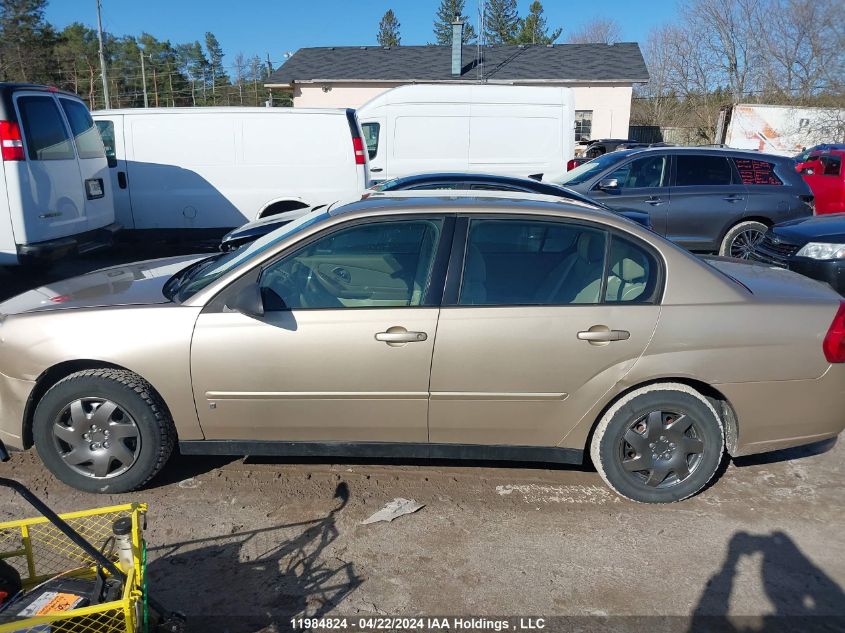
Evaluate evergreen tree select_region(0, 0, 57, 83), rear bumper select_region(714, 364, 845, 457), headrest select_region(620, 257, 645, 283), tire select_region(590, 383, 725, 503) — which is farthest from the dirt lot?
evergreen tree select_region(0, 0, 57, 83)

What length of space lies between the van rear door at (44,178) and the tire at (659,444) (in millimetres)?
5960

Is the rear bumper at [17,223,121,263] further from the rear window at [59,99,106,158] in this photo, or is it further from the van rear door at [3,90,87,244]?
the rear window at [59,99,106,158]

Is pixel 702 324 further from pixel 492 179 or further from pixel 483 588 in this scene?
Result: pixel 492 179

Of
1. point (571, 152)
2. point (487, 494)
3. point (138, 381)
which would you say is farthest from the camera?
point (571, 152)

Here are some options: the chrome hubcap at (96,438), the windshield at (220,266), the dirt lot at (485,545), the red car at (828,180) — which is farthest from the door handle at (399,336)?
the red car at (828,180)

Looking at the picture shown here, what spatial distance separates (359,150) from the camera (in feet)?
31.5

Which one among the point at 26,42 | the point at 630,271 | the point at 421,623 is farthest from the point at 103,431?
the point at 26,42

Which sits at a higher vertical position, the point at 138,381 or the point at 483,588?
the point at 138,381

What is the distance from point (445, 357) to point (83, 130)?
6.40 m

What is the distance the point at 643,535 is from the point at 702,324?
1091 mm

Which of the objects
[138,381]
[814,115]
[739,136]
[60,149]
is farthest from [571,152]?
[814,115]

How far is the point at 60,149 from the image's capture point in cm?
727

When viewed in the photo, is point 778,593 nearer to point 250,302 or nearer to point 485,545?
point 485,545

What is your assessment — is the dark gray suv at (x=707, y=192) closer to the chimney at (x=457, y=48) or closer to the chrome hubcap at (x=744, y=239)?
the chrome hubcap at (x=744, y=239)
